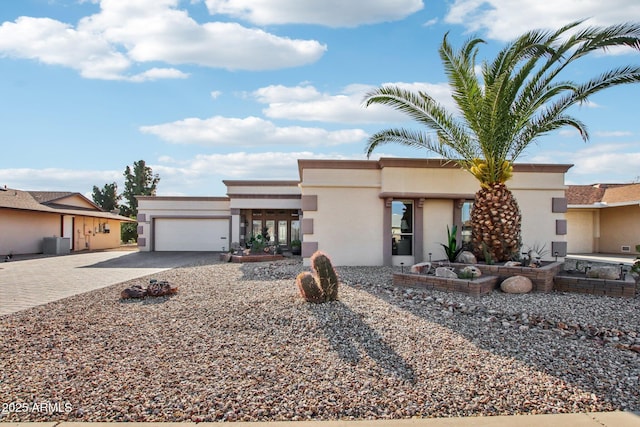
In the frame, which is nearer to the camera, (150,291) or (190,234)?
(150,291)

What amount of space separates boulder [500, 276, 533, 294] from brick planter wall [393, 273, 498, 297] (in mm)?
281

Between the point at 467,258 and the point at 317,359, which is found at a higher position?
the point at 467,258

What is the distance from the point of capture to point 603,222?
76.6 ft

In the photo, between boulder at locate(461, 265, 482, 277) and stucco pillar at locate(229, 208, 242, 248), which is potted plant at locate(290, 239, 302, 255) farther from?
boulder at locate(461, 265, 482, 277)

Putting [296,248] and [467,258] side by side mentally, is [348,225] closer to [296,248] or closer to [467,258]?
[467,258]

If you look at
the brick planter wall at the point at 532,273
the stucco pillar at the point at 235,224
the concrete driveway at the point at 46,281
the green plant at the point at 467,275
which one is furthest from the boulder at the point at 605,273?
the stucco pillar at the point at 235,224

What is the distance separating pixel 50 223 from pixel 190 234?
8.11m

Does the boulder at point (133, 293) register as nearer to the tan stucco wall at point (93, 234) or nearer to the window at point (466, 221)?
the window at point (466, 221)

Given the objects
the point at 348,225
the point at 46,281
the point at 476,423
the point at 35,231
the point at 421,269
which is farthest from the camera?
the point at 35,231

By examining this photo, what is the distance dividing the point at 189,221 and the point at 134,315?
63.0 feet

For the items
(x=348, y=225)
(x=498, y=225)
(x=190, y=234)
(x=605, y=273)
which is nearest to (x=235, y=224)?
(x=190, y=234)

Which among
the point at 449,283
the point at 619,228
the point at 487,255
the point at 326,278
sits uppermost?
the point at 619,228

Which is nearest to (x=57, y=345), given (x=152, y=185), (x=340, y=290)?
(x=340, y=290)

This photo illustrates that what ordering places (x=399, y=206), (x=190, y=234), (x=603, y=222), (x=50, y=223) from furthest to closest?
(x=190, y=234) < (x=50, y=223) < (x=603, y=222) < (x=399, y=206)
